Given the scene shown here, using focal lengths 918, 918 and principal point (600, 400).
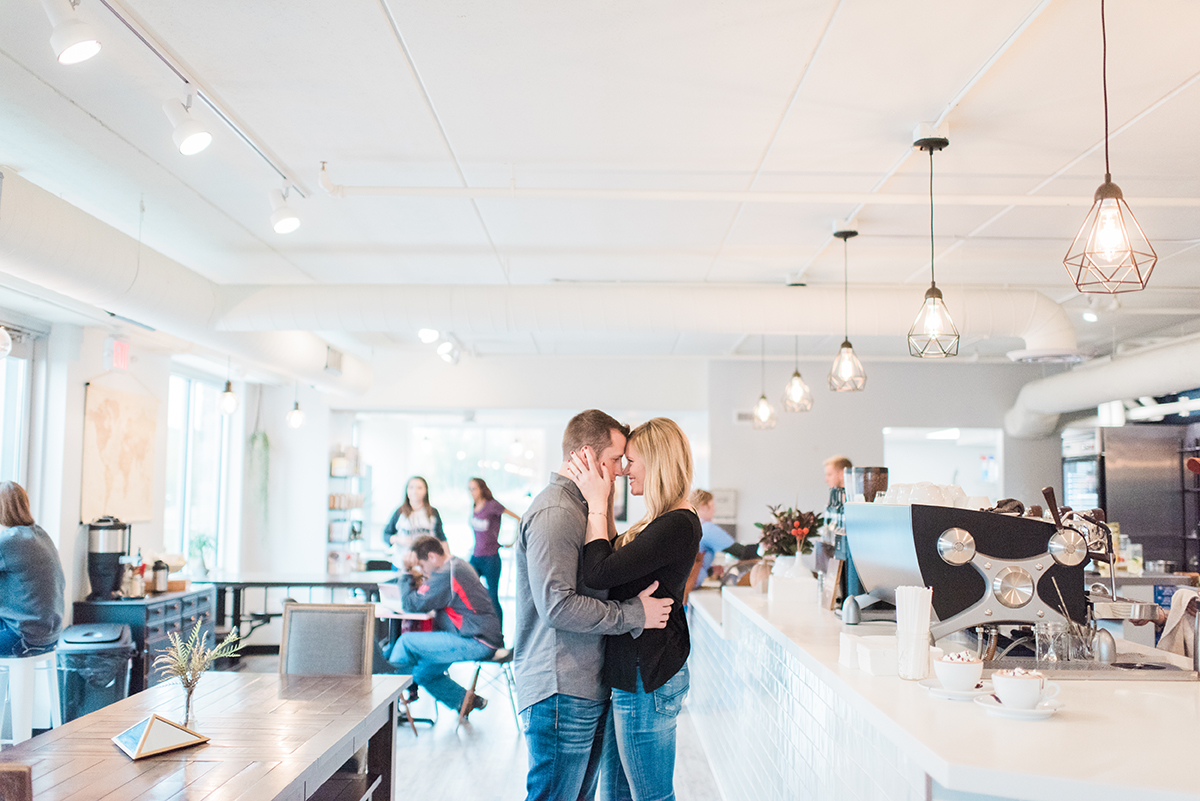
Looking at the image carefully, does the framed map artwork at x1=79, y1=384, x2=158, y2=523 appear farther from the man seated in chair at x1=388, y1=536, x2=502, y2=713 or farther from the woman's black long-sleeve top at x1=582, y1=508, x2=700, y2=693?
the woman's black long-sleeve top at x1=582, y1=508, x2=700, y2=693

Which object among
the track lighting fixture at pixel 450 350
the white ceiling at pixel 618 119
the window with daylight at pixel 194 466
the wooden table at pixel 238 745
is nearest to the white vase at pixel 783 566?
the wooden table at pixel 238 745

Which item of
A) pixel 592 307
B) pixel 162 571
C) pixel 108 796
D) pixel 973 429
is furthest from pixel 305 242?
pixel 973 429

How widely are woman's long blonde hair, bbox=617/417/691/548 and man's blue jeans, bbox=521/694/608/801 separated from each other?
0.47m

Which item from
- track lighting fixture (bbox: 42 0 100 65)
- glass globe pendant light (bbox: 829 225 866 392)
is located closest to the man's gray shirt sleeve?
track lighting fixture (bbox: 42 0 100 65)

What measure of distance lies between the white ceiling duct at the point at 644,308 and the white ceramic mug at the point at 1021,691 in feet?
12.8

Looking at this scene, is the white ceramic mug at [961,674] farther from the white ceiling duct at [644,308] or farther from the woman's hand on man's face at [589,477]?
the white ceiling duct at [644,308]

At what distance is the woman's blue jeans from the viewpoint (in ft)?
8.41

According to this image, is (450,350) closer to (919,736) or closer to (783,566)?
(783,566)

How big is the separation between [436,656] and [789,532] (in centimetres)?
231

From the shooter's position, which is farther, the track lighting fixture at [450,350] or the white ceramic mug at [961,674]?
the track lighting fixture at [450,350]

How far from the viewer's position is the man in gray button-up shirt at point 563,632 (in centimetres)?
246

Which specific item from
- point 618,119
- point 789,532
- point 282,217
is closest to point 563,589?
point 618,119

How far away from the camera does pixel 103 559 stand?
616cm

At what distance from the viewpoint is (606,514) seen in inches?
102
